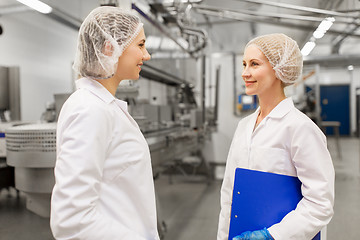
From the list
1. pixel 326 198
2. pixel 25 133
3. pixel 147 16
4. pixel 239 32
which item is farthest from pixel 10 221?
pixel 239 32

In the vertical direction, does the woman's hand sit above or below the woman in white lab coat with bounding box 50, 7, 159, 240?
below

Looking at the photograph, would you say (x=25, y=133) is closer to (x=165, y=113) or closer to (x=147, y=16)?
(x=147, y=16)

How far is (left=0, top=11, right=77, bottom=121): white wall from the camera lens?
510 cm

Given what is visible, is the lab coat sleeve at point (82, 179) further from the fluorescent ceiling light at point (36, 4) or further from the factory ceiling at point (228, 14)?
the fluorescent ceiling light at point (36, 4)

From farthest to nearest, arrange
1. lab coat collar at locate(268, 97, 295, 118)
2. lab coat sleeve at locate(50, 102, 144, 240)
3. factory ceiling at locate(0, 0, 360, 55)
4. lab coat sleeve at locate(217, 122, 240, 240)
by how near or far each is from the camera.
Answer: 1. factory ceiling at locate(0, 0, 360, 55)
2. lab coat sleeve at locate(217, 122, 240, 240)
3. lab coat collar at locate(268, 97, 295, 118)
4. lab coat sleeve at locate(50, 102, 144, 240)

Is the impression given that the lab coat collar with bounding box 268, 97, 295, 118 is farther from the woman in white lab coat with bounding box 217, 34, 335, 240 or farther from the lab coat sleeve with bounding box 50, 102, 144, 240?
the lab coat sleeve with bounding box 50, 102, 144, 240

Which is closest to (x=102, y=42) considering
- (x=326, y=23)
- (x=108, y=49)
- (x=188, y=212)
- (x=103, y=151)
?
(x=108, y=49)

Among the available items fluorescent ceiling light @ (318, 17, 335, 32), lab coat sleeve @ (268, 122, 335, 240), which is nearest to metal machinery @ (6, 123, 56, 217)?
lab coat sleeve @ (268, 122, 335, 240)

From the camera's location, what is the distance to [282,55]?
1.09 meters

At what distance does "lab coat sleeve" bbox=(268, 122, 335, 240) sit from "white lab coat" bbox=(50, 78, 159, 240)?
435 millimetres

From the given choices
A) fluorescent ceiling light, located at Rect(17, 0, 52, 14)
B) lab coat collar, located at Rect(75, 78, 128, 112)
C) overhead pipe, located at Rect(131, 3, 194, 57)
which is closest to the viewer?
lab coat collar, located at Rect(75, 78, 128, 112)

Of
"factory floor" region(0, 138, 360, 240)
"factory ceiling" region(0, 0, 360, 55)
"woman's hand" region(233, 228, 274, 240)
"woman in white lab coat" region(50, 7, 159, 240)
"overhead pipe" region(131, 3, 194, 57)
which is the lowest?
"factory floor" region(0, 138, 360, 240)

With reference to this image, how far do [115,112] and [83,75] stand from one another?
0.20m

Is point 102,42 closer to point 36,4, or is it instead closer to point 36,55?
point 36,4
